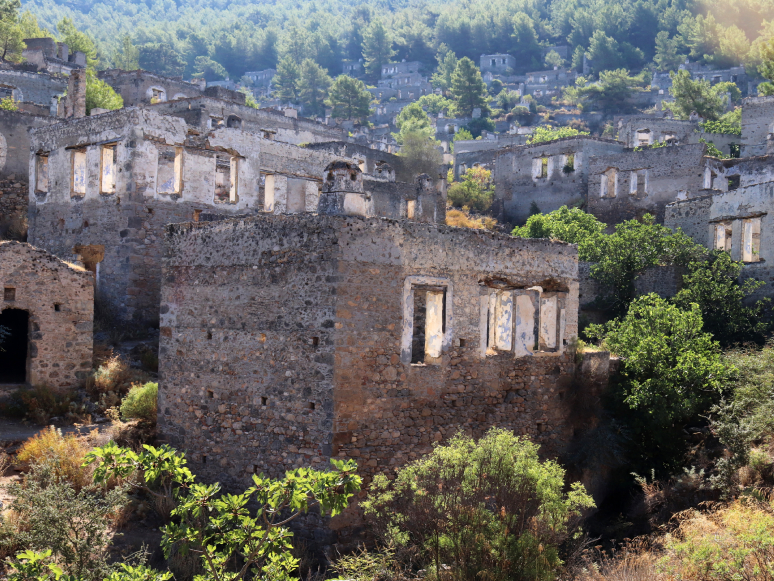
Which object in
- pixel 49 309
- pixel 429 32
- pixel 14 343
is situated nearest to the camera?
pixel 49 309

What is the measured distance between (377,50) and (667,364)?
347 ft

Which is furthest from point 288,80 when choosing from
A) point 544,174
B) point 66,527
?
point 66,527

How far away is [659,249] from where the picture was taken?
24281 millimetres

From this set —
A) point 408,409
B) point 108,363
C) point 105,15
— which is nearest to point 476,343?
point 408,409

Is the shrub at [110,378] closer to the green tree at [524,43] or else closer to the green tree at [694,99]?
the green tree at [694,99]

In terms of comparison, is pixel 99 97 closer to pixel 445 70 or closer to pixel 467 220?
pixel 467 220

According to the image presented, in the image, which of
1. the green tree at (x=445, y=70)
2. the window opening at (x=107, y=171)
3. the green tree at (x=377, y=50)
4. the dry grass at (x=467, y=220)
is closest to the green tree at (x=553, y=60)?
the green tree at (x=445, y=70)

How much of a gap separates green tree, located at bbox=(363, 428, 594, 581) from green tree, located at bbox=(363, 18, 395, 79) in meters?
108

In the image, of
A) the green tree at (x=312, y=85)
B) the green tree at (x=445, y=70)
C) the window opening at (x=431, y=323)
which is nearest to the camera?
the window opening at (x=431, y=323)

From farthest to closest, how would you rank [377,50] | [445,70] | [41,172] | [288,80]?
[377,50] < [445,70] < [288,80] < [41,172]

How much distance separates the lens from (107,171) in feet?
75.0

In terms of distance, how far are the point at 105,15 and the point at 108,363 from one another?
13419 centimetres

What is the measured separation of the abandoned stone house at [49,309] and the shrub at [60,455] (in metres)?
3.76

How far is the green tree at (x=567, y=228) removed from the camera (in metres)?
27.5
